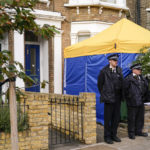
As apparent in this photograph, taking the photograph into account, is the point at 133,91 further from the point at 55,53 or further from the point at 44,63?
the point at 44,63

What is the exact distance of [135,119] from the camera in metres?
6.54

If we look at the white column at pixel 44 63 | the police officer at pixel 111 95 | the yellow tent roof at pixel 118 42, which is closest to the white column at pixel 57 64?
the white column at pixel 44 63

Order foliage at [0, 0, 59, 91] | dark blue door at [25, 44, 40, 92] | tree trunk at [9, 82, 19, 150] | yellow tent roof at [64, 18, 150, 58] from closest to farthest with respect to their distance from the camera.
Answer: foliage at [0, 0, 59, 91] → tree trunk at [9, 82, 19, 150] → yellow tent roof at [64, 18, 150, 58] → dark blue door at [25, 44, 40, 92]

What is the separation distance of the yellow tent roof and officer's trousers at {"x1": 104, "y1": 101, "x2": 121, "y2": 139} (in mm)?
2113

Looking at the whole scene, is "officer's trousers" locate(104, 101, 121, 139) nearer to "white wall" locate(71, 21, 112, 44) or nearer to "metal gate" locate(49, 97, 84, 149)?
"metal gate" locate(49, 97, 84, 149)

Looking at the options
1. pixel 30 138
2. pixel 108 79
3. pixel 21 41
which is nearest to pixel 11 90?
pixel 30 138

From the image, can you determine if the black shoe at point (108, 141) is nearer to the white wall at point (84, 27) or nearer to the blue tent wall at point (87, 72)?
the blue tent wall at point (87, 72)

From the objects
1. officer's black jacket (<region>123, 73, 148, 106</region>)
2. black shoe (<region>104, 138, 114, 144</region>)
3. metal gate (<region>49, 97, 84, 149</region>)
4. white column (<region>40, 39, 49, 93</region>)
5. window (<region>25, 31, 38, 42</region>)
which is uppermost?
window (<region>25, 31, 38, 42</region>)

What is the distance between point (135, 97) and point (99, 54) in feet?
7.36

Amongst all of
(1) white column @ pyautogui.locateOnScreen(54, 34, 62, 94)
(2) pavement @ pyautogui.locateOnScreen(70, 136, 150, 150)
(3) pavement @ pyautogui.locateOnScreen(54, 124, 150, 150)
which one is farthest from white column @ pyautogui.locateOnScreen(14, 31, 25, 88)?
(2) pavement @ pyautogui.locateOnScreen(70, 136, 150, 150)

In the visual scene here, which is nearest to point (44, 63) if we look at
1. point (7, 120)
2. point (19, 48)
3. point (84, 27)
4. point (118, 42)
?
point (19, 48)

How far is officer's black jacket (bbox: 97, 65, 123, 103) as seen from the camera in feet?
19.0

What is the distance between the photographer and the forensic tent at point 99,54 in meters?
7.52

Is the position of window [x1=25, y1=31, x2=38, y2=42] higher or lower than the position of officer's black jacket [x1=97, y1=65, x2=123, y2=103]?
higher
